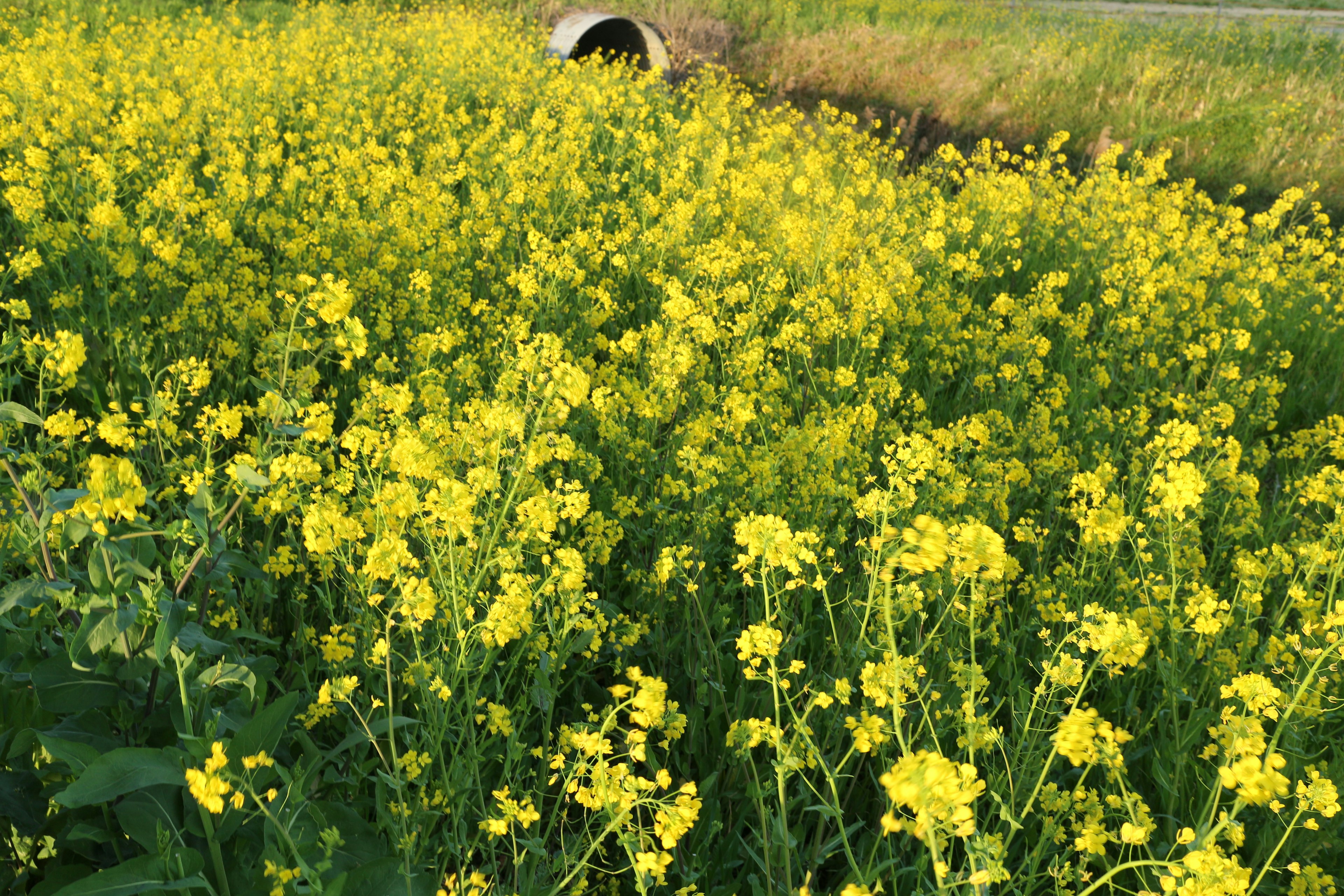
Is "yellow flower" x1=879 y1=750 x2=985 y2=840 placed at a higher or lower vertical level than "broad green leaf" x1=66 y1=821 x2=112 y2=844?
higher

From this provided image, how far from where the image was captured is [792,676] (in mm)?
2316

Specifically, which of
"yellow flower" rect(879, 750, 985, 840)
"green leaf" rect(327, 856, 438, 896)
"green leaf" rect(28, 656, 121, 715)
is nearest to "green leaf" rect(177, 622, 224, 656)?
"green leaf" rect(28, 656, 121, 715)

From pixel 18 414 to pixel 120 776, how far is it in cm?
68

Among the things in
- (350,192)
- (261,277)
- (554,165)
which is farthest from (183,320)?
(554,165)

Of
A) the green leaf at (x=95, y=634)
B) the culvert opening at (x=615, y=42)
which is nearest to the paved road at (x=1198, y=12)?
the culvert opening at (x=615, y=42)

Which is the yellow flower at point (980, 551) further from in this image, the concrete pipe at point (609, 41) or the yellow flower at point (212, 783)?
the concrete pipe at point (609, 41)

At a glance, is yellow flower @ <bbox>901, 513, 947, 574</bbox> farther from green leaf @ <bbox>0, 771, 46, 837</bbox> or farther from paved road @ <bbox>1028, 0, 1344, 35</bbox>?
paved road @ <bbox>1028, 0, 1344, 35</bbox>

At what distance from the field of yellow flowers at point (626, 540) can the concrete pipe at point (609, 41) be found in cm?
526

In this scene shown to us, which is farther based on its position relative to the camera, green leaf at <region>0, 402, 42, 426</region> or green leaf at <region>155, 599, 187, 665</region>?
green leaf at <region>0, 402, 42, 426</region>

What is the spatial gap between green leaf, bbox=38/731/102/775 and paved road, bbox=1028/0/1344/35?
2062 cm

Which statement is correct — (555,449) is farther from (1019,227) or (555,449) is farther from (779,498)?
(1019,227)

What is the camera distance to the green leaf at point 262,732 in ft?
4.13

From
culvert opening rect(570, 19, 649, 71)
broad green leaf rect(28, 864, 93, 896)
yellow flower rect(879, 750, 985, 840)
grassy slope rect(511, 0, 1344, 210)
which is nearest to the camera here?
yellow flower rect(879, 750, 985, 840)

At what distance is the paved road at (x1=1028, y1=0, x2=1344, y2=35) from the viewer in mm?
17562
